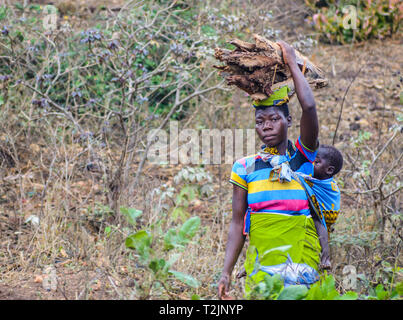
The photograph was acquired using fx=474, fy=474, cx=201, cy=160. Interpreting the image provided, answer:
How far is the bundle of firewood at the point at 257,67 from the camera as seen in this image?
2469 mm

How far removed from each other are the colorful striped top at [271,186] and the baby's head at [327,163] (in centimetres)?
47

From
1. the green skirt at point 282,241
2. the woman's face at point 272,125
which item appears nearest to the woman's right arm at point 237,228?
the green skirt at point 282,241

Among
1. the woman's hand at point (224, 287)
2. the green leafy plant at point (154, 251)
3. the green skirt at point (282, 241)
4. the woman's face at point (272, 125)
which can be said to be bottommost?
the woman's hand at point (224, 287)

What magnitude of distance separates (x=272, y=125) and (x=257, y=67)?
0.31 metres

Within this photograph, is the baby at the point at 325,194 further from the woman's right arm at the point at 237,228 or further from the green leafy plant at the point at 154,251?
the green leafy plant at the point at 154,251

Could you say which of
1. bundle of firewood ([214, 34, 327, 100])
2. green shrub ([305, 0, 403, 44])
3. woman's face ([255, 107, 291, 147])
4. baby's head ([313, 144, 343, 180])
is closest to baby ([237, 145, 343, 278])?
baby's head ([313, 144, 343, 180])

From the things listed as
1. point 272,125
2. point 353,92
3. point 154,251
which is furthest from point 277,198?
point 353,92

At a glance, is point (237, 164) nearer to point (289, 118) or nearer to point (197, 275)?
point (289, 118)

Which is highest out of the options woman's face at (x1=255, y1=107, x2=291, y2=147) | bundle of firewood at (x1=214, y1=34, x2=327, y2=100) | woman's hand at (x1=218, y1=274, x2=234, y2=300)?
bundle of firewood at (x1=214, y1=34, x2=327, y2=100)

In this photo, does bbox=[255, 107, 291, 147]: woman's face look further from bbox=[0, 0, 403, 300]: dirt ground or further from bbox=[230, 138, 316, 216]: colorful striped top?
bbox=[0, 0, 403, 300]: dirt ground

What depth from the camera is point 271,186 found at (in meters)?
2.45

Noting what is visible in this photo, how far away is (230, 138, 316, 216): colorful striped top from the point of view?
2.43m

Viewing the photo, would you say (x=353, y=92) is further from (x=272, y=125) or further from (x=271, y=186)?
(x=271, y=186)

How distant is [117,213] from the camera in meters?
4.30
